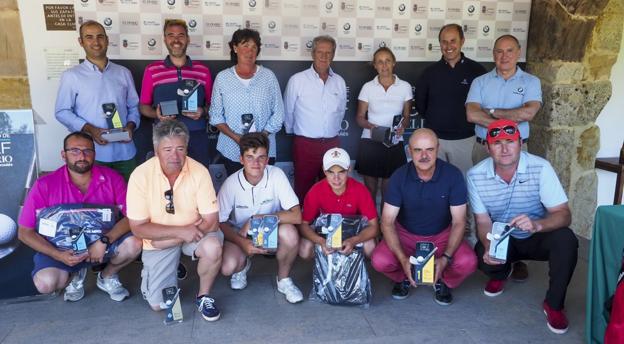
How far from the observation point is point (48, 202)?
108 inches

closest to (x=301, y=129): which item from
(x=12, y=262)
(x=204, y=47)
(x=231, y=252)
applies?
(x=204, y=47)

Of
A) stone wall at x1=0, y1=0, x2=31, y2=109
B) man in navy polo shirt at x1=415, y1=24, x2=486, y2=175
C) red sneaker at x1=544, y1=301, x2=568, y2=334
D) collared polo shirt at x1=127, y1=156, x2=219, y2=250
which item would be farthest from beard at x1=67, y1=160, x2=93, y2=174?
red sneaker at x1=544, y1=301, x2=568, y2=334

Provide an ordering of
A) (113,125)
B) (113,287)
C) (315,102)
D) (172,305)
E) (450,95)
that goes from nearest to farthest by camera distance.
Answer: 1. (172,305)
2. (113,287)
3. (113,125)
4. (315,102)
5. (450,95)

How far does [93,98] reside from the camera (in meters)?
3.24

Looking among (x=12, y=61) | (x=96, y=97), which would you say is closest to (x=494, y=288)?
(x=96, y=97)

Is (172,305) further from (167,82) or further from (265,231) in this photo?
(167,82)

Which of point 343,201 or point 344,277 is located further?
point 343,201

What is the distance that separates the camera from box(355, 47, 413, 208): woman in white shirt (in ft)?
12.2

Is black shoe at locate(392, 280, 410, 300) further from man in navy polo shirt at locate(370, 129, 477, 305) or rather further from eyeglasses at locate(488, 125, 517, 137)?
eyeglasses at locate(488, 125, 517, 137)

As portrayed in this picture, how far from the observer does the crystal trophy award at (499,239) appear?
2.62 metres

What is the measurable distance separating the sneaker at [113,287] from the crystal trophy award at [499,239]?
207 centimetres

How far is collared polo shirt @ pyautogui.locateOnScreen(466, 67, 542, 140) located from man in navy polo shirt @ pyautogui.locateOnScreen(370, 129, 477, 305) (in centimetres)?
83

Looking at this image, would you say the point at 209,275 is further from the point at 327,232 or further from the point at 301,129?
the point at 301,129

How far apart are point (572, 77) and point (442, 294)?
2.29 m
